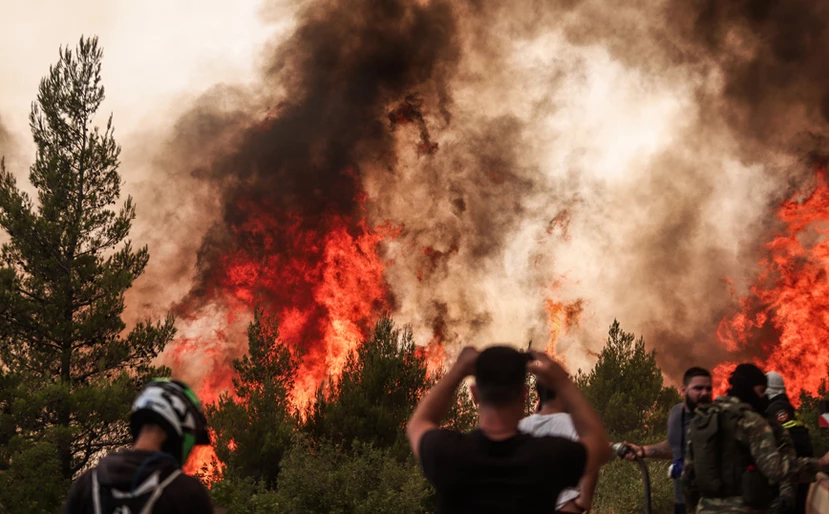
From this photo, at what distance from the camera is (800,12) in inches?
1982

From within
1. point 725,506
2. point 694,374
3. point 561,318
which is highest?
point 561,318

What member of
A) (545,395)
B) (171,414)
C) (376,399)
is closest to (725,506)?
(545,395)

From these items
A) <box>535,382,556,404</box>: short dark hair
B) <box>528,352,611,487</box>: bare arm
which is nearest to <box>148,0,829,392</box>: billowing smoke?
<box>535,382,556,404</box>: short dark hair

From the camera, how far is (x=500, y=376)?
2.81 m

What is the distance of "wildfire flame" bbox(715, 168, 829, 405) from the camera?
4362 centimetres

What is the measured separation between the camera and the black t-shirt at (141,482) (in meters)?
2.68

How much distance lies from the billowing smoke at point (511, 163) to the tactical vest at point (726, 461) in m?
45.9

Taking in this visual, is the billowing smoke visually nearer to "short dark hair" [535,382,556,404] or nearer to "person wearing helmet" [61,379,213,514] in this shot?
"short dark hair" [535,382,556,404]

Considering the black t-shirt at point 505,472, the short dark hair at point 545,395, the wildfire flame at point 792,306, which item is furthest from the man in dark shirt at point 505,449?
the wildfire flame at point 792,306

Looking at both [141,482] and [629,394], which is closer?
[141,482]

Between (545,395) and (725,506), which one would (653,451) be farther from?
(545,395)

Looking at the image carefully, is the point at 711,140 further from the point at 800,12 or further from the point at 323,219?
the point at 323,219

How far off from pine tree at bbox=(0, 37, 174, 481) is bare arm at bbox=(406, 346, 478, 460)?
20.6 metres

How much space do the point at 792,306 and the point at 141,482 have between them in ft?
162
